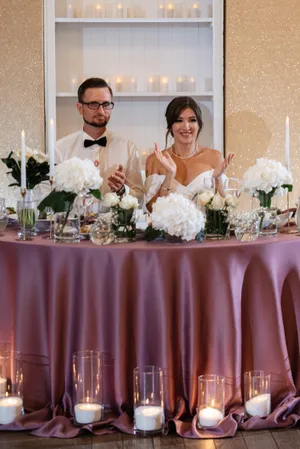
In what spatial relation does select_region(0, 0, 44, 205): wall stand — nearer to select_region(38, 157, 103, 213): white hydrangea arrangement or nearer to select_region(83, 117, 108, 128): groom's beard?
select_region(83, 117, 108, 128): groom's beard

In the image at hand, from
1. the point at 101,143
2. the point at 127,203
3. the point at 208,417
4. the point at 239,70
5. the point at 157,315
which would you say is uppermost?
the point at 239,70

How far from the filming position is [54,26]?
5.63 m

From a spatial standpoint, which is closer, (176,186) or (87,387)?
(87,387)

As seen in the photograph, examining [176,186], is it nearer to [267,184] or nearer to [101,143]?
[101,143]

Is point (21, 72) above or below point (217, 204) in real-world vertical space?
above

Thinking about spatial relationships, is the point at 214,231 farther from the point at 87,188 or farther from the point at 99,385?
the point at 99,385

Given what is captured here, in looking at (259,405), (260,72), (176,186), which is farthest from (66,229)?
(260,72)

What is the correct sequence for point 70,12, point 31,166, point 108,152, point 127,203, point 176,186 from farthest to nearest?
point 70,12 → point 108,152 → point 176,186 → point 31,166 → point 127,203

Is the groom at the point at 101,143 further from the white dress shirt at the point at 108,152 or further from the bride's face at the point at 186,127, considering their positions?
the bride's face at the point at 186,127

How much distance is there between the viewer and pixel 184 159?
4938 mm

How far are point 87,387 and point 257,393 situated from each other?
0.67m

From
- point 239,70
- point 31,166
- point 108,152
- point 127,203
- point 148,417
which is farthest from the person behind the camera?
point 239,70

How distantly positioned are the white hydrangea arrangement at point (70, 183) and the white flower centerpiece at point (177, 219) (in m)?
0.30

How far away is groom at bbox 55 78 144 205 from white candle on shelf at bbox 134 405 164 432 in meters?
1.83
